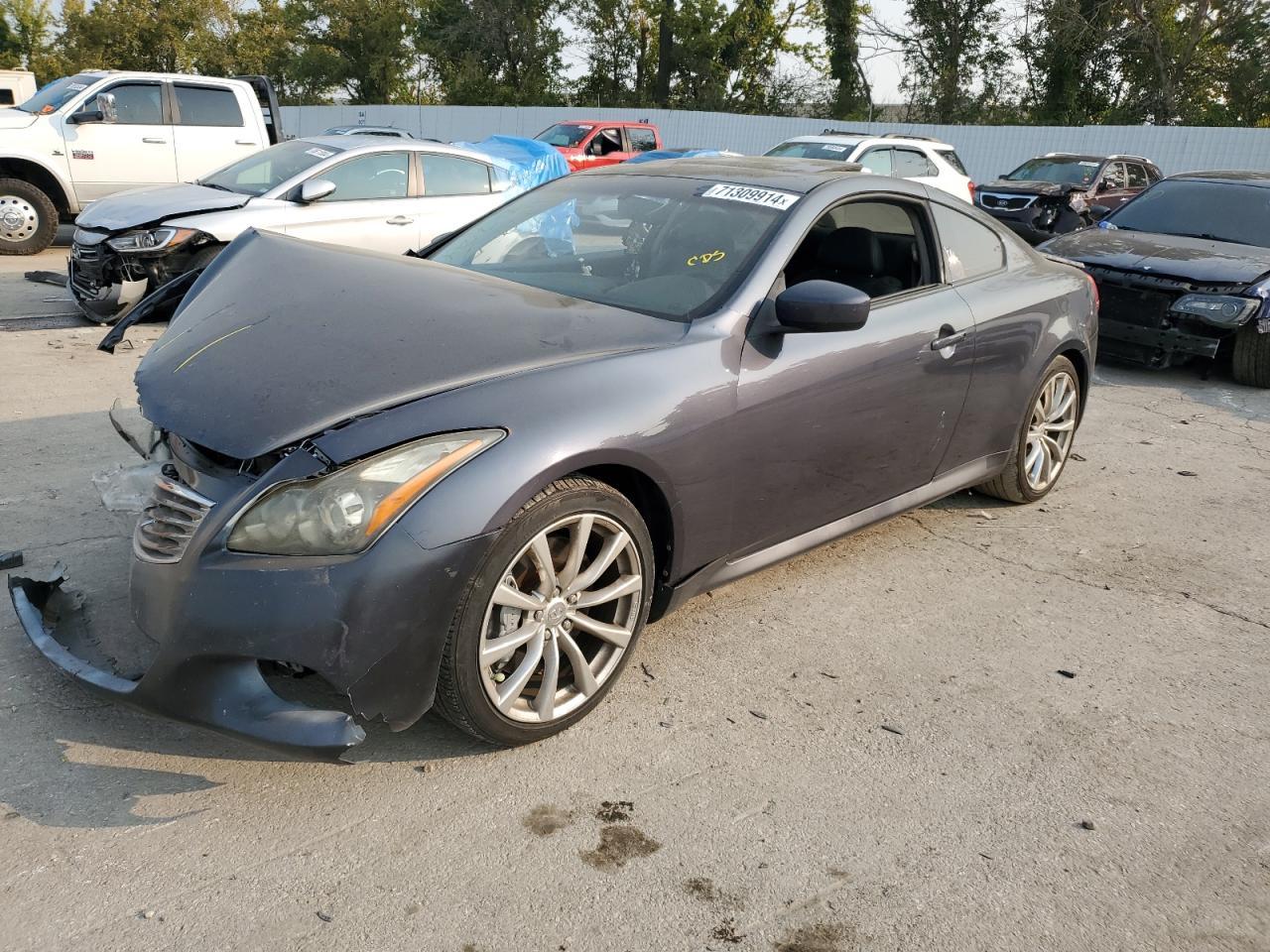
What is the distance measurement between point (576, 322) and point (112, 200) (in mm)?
6645

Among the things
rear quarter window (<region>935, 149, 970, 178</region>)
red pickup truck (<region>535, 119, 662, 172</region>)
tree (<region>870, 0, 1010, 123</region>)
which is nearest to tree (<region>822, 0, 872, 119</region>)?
tree (<region>870, 0, 1010, 123</region>)

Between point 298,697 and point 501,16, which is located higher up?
point 501,16

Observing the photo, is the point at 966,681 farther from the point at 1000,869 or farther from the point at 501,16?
the point at 501,16

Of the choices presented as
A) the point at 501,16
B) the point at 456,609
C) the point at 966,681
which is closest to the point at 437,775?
the point at 456,609

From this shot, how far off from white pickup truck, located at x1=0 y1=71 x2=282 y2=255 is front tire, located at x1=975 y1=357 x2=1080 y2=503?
10139mm

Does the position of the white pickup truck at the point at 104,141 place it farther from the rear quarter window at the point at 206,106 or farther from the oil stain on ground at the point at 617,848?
Answer: the oil stain on ground at the point at 617,848

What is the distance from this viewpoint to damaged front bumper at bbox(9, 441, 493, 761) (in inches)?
99.7

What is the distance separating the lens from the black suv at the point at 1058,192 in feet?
51.9

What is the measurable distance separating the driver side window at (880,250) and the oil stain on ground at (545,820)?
233cm


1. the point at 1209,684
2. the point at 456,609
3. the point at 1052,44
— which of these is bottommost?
the point at 1209,684

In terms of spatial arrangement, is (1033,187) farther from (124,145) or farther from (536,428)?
(536,428)

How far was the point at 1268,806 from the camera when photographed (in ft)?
9.84

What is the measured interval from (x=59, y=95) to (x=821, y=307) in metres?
11.5

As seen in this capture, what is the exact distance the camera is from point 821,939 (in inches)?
94.3
